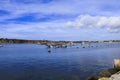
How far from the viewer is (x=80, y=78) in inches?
1692

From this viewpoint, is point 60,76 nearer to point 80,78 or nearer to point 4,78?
point 80,78

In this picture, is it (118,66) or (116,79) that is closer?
(116,79)

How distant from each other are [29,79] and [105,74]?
46.8ft

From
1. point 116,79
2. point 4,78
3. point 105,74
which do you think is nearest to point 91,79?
point 105,74

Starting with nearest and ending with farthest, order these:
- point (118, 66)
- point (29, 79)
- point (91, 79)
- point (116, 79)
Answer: point (116, 79) → point (91, 79) → point (29, 79) → point (118, 66)

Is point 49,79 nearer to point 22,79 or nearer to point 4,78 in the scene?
point 22,79

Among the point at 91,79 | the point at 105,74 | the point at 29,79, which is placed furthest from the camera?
the point at 29,79

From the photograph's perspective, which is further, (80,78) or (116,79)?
(80,78)

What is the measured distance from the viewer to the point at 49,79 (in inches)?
1708

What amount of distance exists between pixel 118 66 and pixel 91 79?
12986 millimetres

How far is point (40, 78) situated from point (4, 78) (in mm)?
7030

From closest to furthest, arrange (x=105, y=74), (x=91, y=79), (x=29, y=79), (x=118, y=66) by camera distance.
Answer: (x=91, y=79) < (x=105, y=74) < (x=29, y=79) < (x=118, y=66)

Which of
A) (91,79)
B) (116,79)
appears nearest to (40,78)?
(91,79)

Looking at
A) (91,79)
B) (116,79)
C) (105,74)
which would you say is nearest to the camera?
(116,79)
